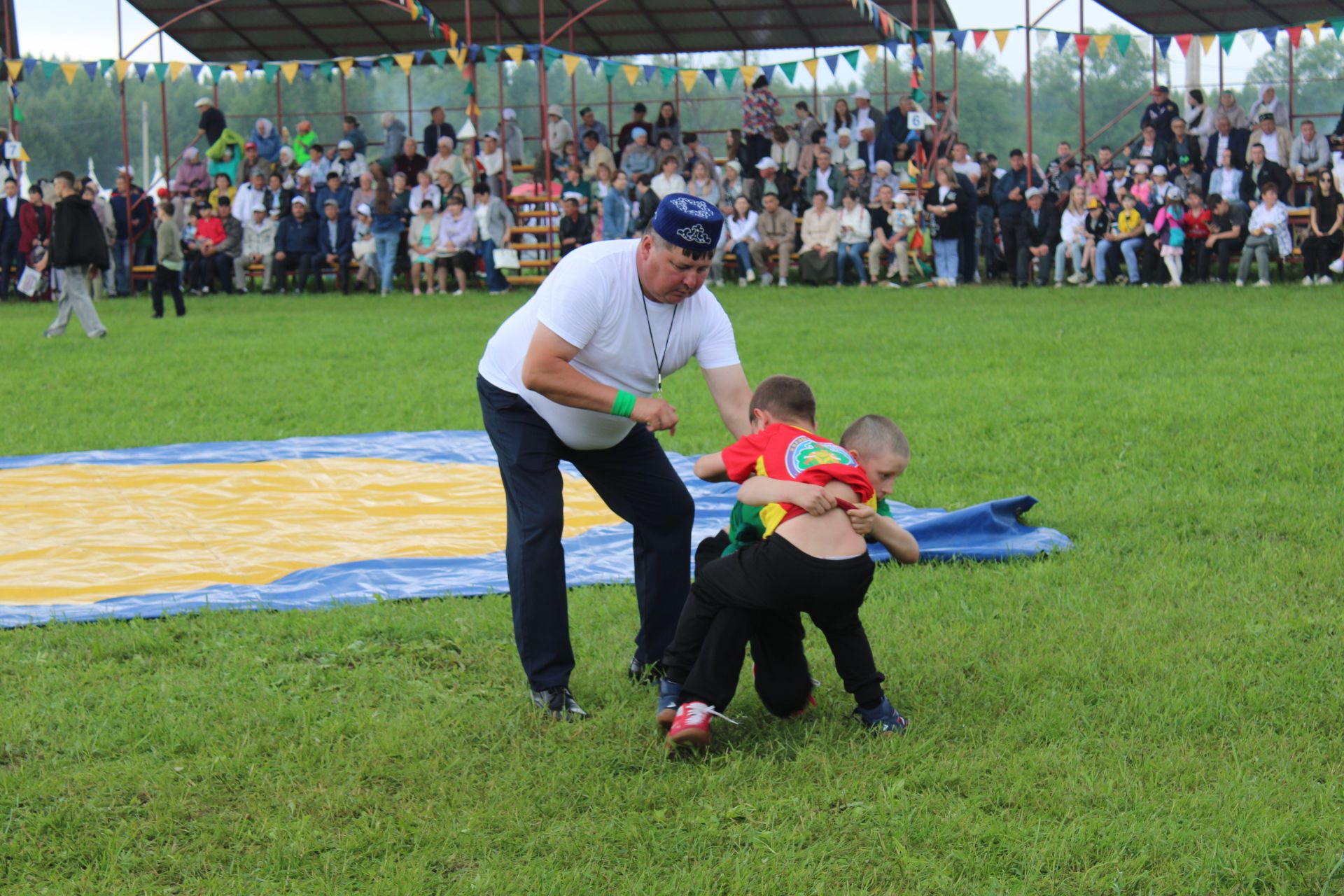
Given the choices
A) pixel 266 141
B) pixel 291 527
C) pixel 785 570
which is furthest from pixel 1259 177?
pixel 785 570

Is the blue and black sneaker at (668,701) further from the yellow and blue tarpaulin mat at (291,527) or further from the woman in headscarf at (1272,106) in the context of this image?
the woman in headscarf at (1272,106)

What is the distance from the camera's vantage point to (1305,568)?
224 inches

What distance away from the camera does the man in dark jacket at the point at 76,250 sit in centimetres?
1532

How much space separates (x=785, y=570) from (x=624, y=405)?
67 cm

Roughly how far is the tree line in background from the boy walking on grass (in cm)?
4750

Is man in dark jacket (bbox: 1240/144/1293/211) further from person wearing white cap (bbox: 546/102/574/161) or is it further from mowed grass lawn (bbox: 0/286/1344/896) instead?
mowed grass lawn (bbox: 0/286/1344/896)

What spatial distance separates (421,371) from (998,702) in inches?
365

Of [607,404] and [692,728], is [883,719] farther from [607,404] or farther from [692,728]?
[607,404]

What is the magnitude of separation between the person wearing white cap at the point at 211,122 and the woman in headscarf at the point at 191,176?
38 centimetres

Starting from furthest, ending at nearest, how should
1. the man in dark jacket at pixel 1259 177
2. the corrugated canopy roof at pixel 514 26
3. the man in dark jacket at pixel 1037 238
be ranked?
the corrugated canopy roof at pixel 514 26
the man in dark jacket at pixel 1037 238
the man in dark jacket at pixel 1259 177

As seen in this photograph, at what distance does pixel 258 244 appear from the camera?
23469 millimetres

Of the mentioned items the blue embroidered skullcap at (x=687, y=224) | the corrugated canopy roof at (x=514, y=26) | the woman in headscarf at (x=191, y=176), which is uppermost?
the corrugated canopy roof at (x=514, y=26)

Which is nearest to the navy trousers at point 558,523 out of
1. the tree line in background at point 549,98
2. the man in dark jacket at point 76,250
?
the man in dark jacket at point 76,250

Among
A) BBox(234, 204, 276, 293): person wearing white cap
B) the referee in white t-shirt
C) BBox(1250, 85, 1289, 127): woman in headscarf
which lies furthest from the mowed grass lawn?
BBox(234, 204, 276, 293): person wearing white cap
